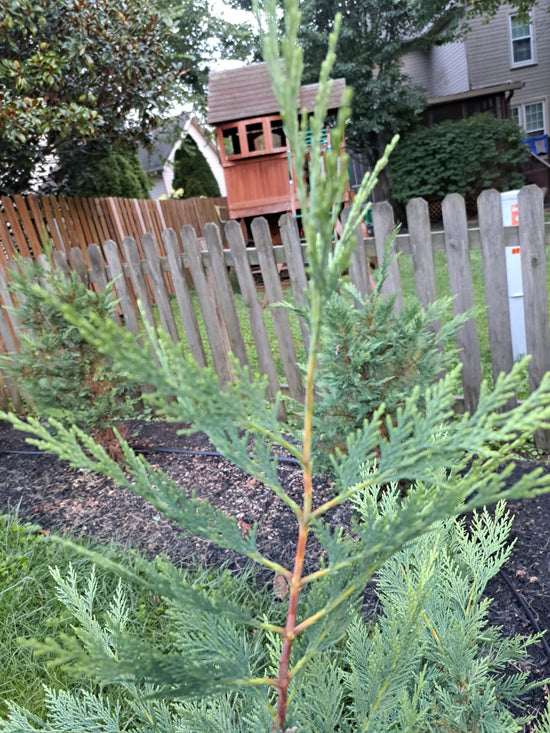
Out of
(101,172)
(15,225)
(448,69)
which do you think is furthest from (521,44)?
(15,225)

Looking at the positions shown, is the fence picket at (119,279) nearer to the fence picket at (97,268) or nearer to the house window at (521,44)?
the fence picket at (97,268)

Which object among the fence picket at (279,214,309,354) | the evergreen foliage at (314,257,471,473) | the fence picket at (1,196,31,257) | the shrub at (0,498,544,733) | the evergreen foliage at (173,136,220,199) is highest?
the evergreen foliage at (173,136,220,199)

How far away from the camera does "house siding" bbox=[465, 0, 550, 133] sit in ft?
61.6

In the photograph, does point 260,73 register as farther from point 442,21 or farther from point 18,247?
point 442,21

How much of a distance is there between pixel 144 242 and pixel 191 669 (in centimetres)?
390

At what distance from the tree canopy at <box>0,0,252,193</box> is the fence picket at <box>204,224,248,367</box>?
11.0 feet

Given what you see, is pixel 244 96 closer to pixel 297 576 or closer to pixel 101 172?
pixel 101 172

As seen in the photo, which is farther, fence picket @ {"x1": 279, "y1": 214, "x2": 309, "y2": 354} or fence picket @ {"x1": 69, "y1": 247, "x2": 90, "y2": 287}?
fence picket @ {"x1": 69, "y1": 247, "x2": 90, "y2": 287}

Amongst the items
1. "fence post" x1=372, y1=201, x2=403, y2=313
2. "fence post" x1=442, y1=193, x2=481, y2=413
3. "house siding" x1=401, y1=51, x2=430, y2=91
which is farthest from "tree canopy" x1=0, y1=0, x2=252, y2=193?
"house siding" x1=401, y1=51, x2=430, y2=91

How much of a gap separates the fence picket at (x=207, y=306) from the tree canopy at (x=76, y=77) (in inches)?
124

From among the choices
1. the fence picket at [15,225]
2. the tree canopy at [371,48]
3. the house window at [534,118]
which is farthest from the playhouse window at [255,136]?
the house window at [534,118]

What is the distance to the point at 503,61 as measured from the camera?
19312 millimetres

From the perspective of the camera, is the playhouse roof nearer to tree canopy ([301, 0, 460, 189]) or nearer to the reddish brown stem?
tree canopy ([301, 0, 460, 189])

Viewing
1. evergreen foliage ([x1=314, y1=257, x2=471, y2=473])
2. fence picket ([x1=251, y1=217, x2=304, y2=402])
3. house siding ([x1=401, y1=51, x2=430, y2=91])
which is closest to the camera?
evergreen foliage ([x1=314, y1=257, x2=471, y2=473])
